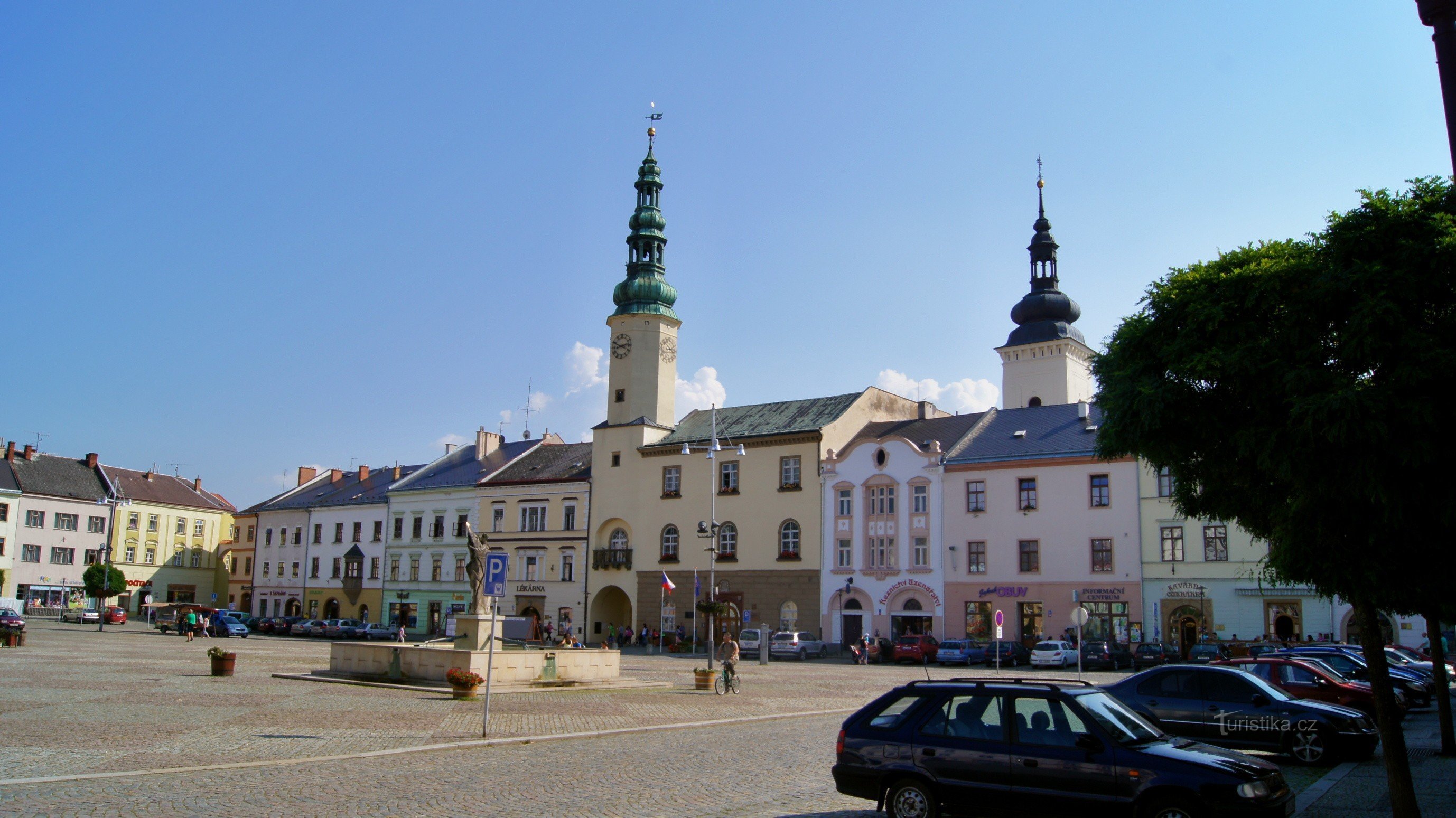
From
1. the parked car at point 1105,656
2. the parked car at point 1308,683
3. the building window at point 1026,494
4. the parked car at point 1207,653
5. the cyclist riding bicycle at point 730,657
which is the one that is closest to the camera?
the parked car at point 1308,683

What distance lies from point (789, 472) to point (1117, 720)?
1848 inches

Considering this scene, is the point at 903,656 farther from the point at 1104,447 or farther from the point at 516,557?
the point at 1104,447

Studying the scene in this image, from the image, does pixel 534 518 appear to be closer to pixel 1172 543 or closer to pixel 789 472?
pixel 789 472

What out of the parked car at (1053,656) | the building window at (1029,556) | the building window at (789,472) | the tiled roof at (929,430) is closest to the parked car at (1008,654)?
the parked car at (1053,656)

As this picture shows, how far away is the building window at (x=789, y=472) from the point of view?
56375 mm

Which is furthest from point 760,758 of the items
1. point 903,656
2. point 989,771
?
point 903,656

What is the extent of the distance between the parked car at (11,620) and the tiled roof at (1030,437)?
129 ft

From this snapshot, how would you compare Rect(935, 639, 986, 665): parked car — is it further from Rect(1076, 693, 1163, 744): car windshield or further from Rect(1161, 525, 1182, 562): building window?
Rect(1076, 693, 1163, 744): car windshield

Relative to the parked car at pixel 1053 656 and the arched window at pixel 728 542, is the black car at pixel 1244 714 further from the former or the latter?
the arched window at pixel 728 542

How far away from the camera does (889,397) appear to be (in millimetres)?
62188

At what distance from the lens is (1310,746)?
15016 mm

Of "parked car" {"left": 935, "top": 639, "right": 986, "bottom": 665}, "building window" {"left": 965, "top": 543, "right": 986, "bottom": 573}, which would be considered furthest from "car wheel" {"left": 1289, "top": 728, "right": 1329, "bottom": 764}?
"building window" {"left": 965, "top": 543, "right": 986, "bottom": 573}

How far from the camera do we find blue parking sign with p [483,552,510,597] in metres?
17.0

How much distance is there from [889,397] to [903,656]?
2095cm
